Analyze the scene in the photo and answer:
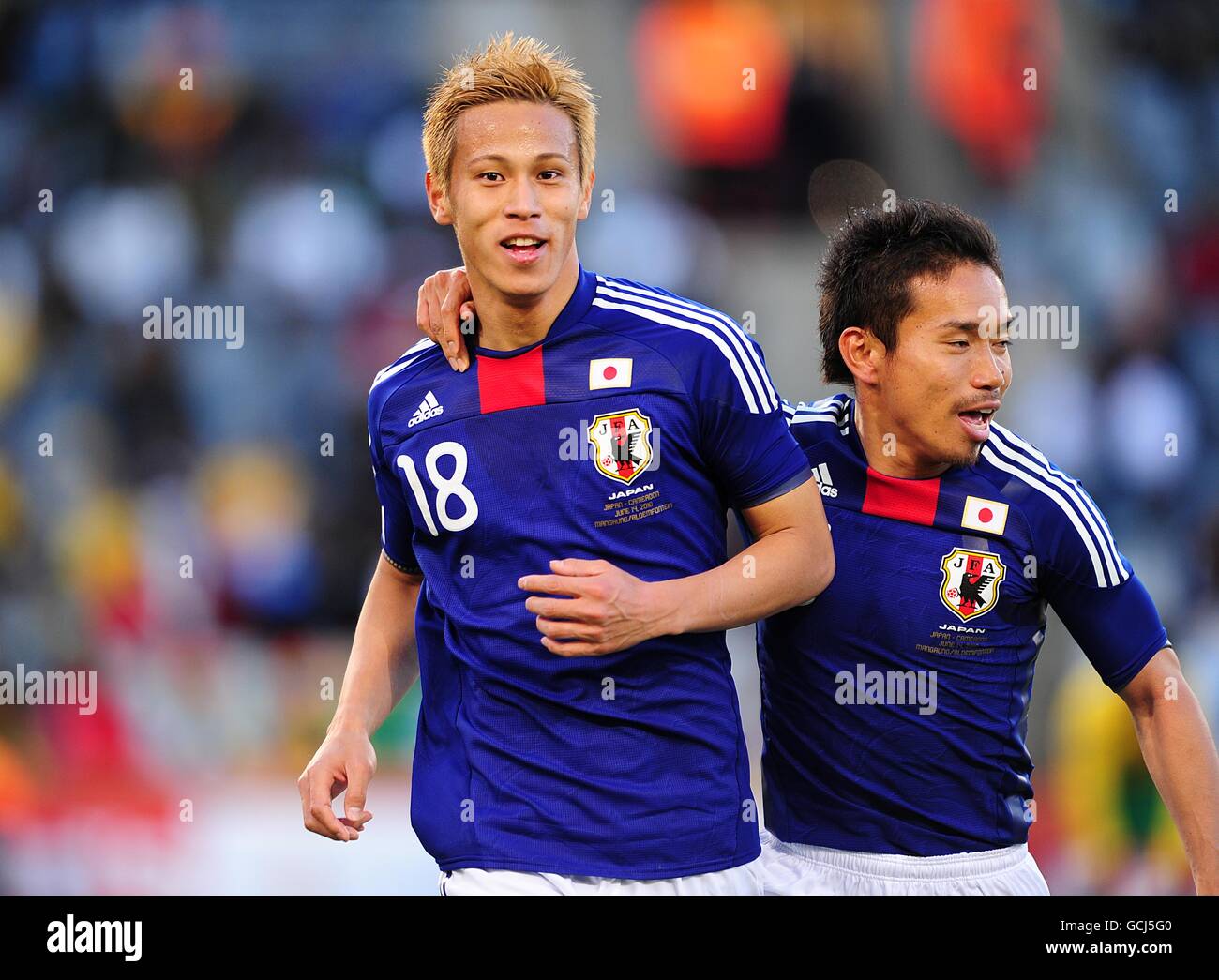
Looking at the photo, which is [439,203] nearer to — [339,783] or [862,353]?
[862,353]

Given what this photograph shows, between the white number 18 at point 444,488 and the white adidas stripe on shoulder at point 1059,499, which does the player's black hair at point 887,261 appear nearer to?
the white adidas stripe on shoulder at point 1059,499

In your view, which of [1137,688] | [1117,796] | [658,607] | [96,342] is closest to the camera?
[658,607]

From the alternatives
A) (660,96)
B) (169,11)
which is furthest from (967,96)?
(169,11)

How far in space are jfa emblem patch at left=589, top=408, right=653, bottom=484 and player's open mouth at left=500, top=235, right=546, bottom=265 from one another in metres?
0.31

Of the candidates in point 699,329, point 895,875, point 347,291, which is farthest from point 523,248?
point 347,291

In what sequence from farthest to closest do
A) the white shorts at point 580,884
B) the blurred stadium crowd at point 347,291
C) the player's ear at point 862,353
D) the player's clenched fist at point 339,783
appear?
the blurred stadium crowd at point 347,291 → the player's ear at point 862,353 → the player's clenched fist at point 339,783 → the white shorts at point 580,884

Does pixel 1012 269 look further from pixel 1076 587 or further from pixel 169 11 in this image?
pixel 1076 587

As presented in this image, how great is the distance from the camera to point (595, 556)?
102 inches

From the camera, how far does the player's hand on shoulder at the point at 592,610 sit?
241cm

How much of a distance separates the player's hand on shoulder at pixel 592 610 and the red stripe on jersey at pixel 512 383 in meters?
0.37

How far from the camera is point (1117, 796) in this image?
18.4 feet

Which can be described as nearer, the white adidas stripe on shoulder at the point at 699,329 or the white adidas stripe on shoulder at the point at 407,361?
the white adidas stripe on shoulder at the point at 699,329

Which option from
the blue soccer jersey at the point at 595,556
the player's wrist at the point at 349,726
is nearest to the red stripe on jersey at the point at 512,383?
the blue soccer jersey at the point at 595,556
